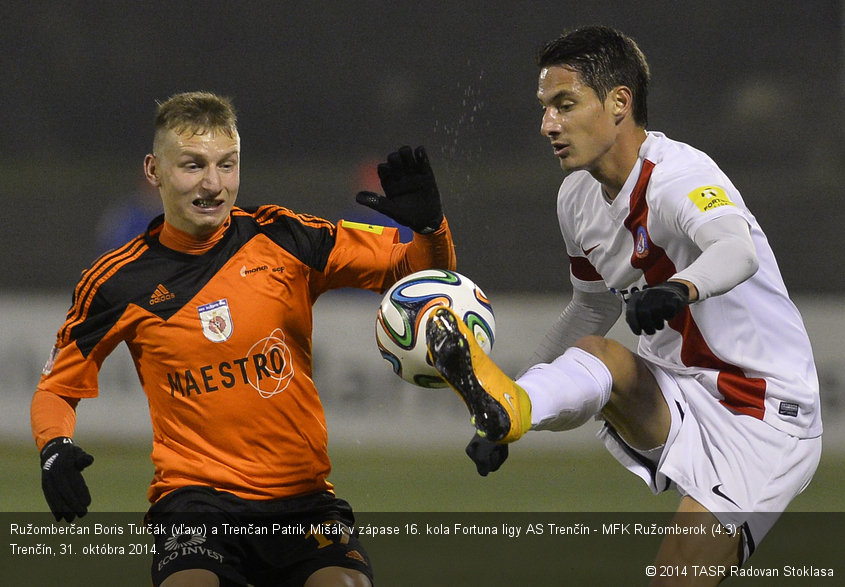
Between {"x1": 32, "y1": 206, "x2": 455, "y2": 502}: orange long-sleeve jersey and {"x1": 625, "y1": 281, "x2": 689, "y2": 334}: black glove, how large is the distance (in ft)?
2.67

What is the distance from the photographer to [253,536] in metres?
3.30

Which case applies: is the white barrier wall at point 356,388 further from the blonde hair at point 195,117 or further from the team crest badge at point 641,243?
the blonde hair at point 195,117

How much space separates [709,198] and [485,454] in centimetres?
97

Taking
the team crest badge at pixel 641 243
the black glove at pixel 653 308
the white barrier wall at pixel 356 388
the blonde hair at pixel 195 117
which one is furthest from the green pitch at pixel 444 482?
the black glove at pixel 653 308

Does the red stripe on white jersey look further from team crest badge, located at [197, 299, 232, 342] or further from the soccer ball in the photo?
team crest badge, located at [197, 299, 232, 342]

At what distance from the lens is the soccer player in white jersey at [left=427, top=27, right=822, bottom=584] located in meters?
3.28

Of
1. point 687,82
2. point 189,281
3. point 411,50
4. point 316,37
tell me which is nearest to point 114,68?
point 316,37

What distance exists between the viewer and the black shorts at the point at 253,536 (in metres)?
3.22

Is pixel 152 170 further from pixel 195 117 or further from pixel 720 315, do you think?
pixel 720 315

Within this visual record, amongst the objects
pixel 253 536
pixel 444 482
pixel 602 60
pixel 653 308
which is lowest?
pixel 253 536

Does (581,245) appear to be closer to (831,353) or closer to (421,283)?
(421,283)

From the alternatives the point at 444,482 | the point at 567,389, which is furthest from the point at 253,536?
the point at 444,482

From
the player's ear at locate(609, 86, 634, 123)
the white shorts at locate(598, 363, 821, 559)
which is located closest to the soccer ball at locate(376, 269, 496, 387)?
the white shorts at locate(598, 363, 821, 559)

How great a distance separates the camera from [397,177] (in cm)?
341
